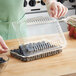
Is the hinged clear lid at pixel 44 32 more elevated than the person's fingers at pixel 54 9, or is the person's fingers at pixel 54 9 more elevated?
the person's fingers at pixel 54 9

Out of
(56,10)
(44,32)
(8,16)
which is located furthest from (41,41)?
(8,16)

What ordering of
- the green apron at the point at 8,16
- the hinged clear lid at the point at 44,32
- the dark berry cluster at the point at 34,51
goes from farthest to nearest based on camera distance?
1. the green apron at the point at 8,16
2. the hinged clear lid at the point at 44,32
3. the dark berry cluster at the point at 34,51

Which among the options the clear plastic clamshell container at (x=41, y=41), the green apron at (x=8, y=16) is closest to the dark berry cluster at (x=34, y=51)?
the clear plastic clamshell container at (x=41, y=41)

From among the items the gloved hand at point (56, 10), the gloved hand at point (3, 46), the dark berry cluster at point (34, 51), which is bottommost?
the dark berry cluster at point (34, 51)

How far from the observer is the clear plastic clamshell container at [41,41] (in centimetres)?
102

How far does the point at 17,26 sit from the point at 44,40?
0.49ft

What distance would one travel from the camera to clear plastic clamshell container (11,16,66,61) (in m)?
1.02

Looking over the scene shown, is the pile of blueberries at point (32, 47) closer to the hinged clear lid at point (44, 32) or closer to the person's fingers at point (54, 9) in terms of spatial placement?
the hinged clear lid at point (44, 32)

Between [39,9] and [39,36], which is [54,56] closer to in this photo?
[39,36]

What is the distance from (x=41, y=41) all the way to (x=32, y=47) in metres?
0.10

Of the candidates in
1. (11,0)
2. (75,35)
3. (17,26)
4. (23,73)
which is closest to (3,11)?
(11,0)

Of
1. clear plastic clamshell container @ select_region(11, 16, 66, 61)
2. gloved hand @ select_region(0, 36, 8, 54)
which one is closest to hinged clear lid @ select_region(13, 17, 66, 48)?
clear plastic clamshell container @ select_region(11, 16, 66, 61)

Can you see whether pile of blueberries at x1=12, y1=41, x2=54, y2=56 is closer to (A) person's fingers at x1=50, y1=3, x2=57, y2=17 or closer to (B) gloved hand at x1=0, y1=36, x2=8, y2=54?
(B) gloved hand at x1=0, y1=36, x2=8, y2=54

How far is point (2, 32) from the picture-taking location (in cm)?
142
